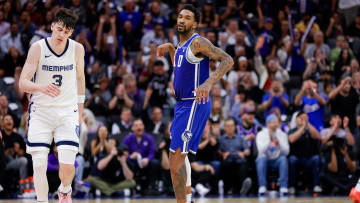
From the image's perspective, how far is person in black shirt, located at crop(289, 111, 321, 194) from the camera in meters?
13.6

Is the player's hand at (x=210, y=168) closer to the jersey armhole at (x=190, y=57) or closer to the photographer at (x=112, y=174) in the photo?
the photographer at (x=112, y=174)

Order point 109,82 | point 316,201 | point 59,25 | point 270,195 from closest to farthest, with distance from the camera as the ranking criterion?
point 59,25 < point 316,201 < point 270,195 < point 109,82

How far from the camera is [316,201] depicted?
11.0 meters

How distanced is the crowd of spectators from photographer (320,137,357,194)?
0.02 meters

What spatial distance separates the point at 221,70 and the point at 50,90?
1.93 metres

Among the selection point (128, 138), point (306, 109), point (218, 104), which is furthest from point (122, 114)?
point (306, 109)

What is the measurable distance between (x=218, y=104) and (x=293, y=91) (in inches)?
92.8

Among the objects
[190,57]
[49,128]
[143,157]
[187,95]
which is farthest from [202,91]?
[143,157]

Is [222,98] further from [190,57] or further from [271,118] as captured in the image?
[190,57]

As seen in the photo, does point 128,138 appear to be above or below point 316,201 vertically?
above

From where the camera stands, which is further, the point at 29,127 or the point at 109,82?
the point at 109,82

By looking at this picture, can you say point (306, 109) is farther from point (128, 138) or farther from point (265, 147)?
point (128, 138)

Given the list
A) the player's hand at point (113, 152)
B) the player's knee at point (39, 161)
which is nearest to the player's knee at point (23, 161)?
the player's hand at point (113, 152)

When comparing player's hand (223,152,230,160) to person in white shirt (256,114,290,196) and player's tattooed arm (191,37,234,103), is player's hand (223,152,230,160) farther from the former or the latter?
player's tattooed arm (191,37,234,103)
